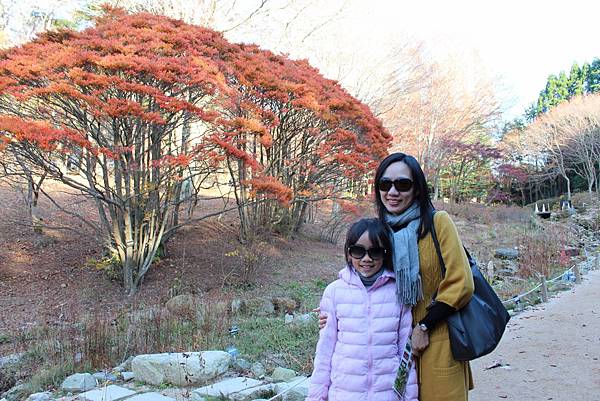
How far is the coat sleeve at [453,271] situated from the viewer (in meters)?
1.68

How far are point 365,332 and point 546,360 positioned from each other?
3.53 meters

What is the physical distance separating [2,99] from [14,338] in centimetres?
374

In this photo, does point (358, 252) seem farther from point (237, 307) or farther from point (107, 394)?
point (237, 307)

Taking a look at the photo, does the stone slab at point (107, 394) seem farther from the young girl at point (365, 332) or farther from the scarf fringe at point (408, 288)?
Answer: the scarf fringe at point (408, 288)

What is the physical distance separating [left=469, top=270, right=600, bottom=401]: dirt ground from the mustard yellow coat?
2.14 metres

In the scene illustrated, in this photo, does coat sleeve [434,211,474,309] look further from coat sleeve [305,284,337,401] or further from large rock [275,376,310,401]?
large rock [275,376,310,401]

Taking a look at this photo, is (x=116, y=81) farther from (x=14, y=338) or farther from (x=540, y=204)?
(x=540, y=204)

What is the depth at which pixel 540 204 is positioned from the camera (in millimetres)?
29156

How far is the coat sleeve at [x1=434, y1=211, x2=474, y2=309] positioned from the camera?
1679mm

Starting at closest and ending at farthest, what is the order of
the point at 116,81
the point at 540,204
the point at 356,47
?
the point at 116,81, the point at 356,47, the point at 540,204

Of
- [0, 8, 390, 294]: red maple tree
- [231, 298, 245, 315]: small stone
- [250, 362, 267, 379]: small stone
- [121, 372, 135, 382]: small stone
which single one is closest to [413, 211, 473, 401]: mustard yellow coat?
[250, 362, 267, 379]: small stone

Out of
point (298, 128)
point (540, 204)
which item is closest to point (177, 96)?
point (298, 128)

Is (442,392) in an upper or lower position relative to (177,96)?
lower

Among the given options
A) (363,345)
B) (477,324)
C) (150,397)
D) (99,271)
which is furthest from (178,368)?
(99,271)
